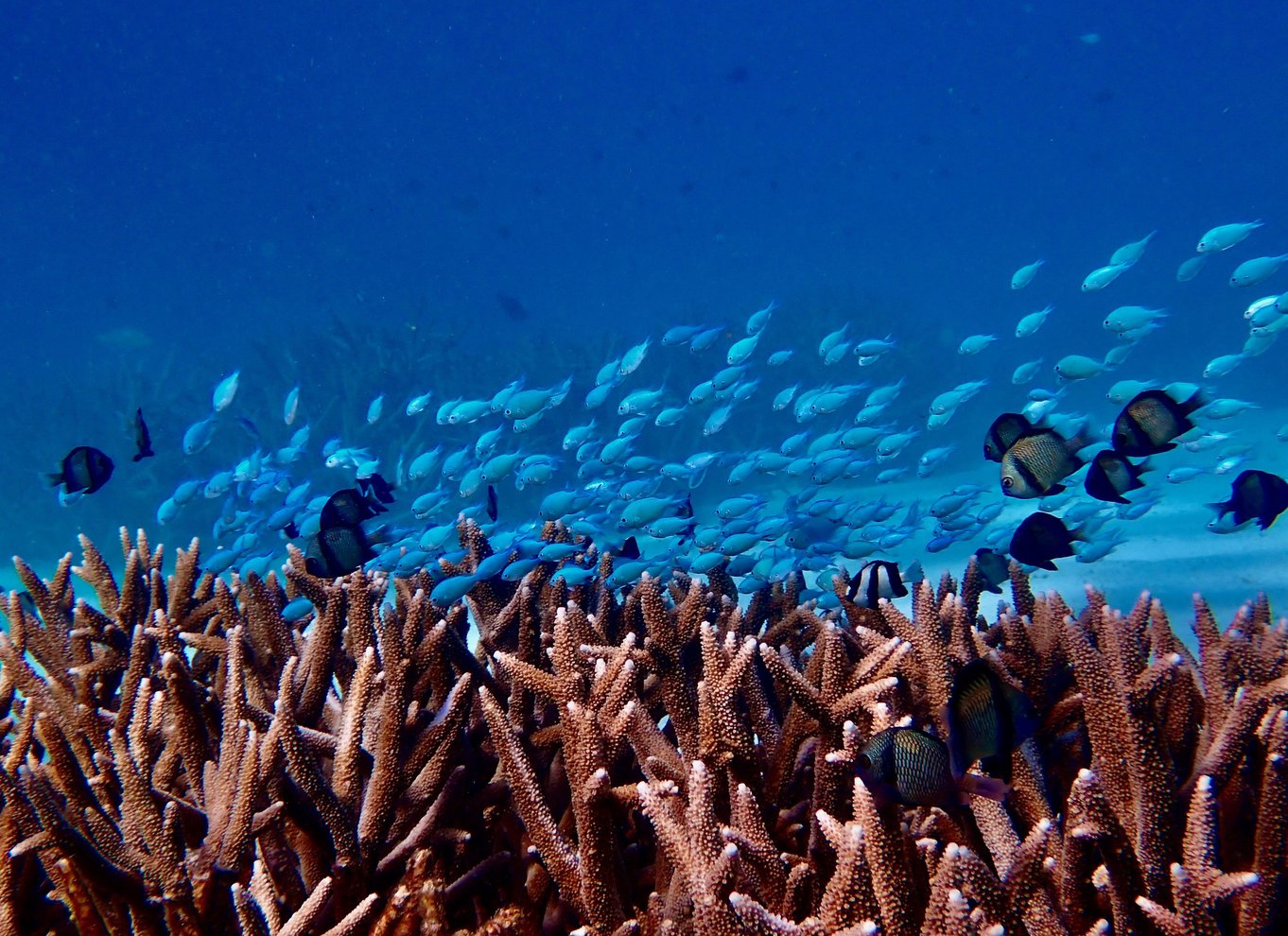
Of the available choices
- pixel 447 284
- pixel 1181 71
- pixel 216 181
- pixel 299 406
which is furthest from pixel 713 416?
pixel 1181 71

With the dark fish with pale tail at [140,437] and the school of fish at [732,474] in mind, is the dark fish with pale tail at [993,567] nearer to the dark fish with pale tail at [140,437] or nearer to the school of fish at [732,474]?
the school of fish at [732,474]

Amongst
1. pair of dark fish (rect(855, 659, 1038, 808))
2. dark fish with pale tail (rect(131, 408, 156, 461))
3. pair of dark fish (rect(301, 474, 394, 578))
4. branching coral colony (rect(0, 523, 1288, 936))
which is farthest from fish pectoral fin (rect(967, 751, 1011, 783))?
dark fish with pale tail (rect(131, 408, 156, 461))

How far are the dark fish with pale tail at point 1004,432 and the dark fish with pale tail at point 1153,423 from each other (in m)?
0.48

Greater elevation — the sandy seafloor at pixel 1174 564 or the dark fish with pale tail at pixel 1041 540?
→ the sandy seafloor at pixel 1174 564

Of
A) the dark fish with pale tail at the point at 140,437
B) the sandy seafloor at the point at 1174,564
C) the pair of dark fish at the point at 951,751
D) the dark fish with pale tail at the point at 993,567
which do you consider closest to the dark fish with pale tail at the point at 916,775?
the pair of dark fish at the point at 951,751

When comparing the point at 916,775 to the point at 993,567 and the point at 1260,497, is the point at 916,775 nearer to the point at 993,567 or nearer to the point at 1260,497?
the point at 993,567

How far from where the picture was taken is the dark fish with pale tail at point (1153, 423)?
3.79 m

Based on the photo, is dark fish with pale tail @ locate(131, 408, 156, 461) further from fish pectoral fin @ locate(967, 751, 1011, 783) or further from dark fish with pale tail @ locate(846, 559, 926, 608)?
fish pectoral fin @ locate(967, 751, 1011, 783)

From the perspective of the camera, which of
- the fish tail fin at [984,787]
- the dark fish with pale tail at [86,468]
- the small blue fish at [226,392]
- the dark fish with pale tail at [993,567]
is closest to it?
the fish tail fin at [984,787]

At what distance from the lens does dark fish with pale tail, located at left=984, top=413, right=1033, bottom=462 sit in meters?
4.16

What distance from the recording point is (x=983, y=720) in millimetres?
1644

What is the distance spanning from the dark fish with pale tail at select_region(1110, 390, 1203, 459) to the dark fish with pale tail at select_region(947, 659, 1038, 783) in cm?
287

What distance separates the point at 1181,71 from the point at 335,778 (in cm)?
17032

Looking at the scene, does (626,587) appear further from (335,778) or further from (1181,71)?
Result: (1181,71)
